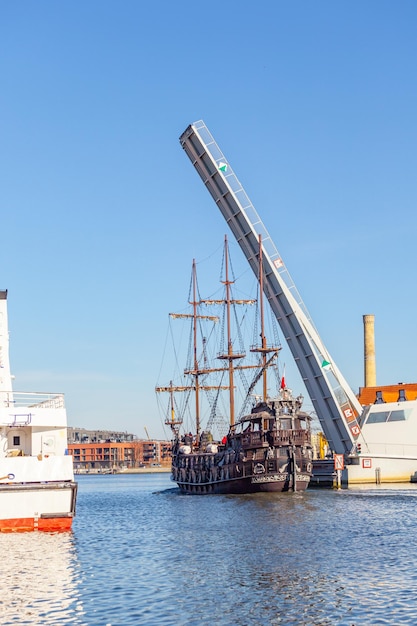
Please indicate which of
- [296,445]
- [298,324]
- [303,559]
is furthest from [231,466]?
[303,559]

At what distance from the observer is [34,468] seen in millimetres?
23172

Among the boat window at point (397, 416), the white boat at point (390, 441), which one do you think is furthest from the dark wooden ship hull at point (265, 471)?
the boat window at point (397, 416)

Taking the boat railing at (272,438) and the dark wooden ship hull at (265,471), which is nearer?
the dark wooden ship hull at (265,471)

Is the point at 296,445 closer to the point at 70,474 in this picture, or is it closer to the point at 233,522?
the point at 233,522

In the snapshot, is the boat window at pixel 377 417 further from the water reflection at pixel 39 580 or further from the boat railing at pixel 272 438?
the water reflection at pixel 39 580

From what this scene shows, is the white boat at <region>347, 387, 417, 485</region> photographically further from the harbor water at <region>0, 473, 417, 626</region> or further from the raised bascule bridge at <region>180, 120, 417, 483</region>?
the harbor water at <region>0, 473, 417, 626</region>

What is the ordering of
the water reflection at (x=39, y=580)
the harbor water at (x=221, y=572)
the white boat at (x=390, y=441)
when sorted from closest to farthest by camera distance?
the harbor water at (x=221, y=572) < the water reflection at (x=39, y=580) < the white boat at (x=390, y=441)

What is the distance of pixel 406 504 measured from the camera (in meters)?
33.8

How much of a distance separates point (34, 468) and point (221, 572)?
7341mm

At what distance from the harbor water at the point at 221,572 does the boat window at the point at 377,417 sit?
63.0ft

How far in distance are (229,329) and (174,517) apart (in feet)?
87.9

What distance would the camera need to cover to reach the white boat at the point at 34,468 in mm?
22703

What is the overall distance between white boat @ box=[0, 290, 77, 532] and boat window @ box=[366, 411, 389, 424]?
90.6 ft

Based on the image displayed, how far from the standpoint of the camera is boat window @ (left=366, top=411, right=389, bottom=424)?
4934cm
